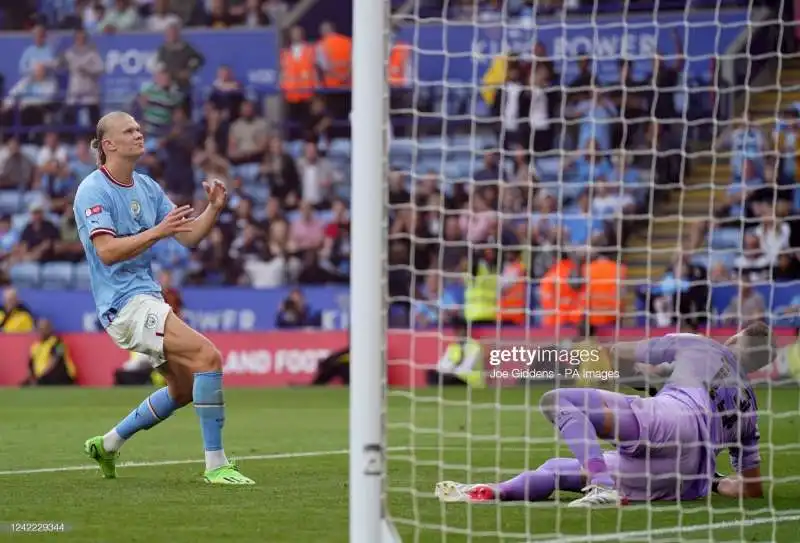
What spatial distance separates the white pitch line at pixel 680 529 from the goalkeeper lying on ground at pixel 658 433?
0.37 meters

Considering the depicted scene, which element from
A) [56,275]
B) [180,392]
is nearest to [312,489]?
[180,392]

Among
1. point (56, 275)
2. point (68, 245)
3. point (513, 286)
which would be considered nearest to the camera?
point (513, 286)

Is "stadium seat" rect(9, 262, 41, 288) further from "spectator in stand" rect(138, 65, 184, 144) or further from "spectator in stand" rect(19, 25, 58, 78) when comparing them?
"spectator in stand" rect(19, 25, 58, 78)

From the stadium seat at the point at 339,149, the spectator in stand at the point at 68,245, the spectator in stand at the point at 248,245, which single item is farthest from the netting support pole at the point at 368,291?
the stadium seat at the point at 339,149

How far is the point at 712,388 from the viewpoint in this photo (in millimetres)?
7281

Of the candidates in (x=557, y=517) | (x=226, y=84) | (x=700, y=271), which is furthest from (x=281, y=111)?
(x=557, y=517)

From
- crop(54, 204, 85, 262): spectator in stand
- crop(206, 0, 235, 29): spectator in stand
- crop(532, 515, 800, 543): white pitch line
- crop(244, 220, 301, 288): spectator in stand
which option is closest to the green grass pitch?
crop(532, 515, 800, 543): white pitch line

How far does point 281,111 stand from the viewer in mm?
22562

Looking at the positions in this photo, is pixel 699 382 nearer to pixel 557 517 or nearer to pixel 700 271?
pixel 557 517

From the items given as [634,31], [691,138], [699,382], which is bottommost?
[699,382]

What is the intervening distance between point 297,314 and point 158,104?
5.11 metres

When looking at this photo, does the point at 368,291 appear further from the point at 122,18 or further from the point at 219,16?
the point at 122,18

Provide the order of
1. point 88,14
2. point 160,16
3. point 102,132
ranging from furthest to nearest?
point 88,14 < point 160,16 < point 102,132

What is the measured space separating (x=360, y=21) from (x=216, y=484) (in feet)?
11.2
